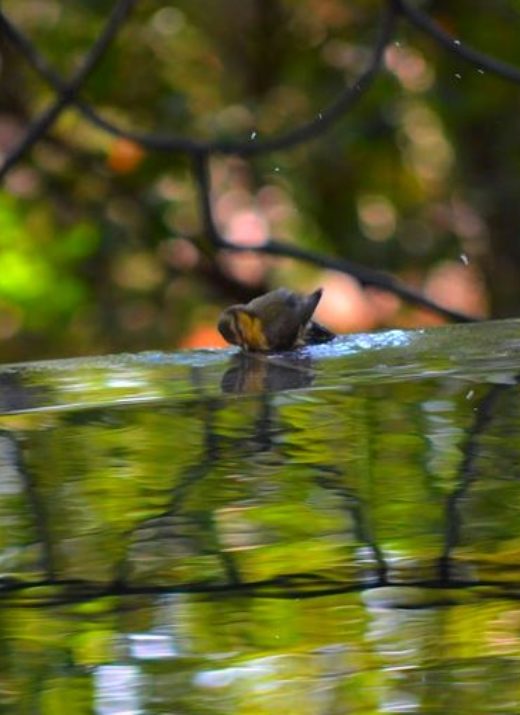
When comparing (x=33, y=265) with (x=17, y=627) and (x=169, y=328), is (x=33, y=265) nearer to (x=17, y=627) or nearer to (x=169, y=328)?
(x=169, y=328)

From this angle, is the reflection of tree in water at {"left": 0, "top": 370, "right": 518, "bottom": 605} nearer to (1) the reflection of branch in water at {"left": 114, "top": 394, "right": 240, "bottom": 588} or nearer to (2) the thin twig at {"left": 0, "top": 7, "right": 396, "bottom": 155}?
(1) the reflection of branch in water at {"left": 114, "top": 394, "right": 240, "bottom": 588}

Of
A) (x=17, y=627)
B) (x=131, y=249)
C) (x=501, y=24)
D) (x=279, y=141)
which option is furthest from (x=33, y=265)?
(x=17, y=627)

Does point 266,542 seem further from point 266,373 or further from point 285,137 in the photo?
point 285,137

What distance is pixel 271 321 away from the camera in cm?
139

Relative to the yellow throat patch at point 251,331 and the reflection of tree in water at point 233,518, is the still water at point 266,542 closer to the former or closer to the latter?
the reflection of tree in water at point 233,518

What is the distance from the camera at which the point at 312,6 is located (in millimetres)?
3404

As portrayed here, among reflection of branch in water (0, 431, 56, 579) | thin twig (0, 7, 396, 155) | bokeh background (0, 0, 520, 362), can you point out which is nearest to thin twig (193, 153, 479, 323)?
thin twig (0, 7, 396, 155)

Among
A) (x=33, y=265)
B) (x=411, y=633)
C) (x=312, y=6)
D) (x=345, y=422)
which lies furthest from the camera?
(x=312, y=6)

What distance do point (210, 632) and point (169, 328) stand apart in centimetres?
259

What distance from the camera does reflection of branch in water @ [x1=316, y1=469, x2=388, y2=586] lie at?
0.91 meters

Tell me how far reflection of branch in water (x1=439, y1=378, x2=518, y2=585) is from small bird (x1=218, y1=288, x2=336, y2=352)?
0.89 feet

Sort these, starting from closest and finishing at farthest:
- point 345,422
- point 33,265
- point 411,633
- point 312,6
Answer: point 411,633
point 345,422
point 33,265
point 312,6

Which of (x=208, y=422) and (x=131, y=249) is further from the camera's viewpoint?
(x=131, y=249)

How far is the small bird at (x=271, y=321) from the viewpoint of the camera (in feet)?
4.51
